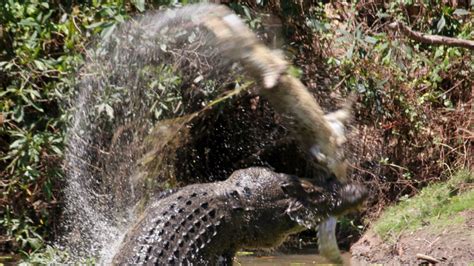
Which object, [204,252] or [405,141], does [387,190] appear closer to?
[405,141]

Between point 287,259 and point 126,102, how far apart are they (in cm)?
199

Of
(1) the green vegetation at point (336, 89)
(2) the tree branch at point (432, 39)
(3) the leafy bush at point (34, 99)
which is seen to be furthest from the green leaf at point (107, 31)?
(2) the tree branch at point (432, 39)

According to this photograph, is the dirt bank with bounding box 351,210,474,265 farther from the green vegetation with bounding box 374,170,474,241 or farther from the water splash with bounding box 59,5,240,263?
the water splash with bounding box 59,5,240,263

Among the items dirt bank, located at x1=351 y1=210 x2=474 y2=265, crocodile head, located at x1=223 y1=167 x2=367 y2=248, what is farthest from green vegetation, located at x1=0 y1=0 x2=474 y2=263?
crocodile head, located at x1=223 y1=167 x2=367 y2=248

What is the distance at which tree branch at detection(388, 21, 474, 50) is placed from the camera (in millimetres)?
9047

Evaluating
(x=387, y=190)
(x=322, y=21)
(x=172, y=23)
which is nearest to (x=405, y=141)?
(x=387, y=190)

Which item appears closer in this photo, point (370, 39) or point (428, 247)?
point (428, 247)

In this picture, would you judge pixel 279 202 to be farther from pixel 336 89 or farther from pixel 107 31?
pixel 336 89

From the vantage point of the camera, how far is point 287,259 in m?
8.96

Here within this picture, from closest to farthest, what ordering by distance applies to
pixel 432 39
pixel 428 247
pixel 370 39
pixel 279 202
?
pixel 279 202
pixel 428 247
pixel 432 39
pixel 370 39

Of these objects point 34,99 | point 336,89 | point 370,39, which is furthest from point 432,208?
point 34,99

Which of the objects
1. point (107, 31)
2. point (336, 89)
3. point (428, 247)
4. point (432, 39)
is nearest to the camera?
point (107, 31)

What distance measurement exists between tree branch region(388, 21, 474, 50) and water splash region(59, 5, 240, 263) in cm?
177

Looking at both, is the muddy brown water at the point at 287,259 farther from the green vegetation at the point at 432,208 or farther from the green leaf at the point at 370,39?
the green leaf at the point at 370,39
